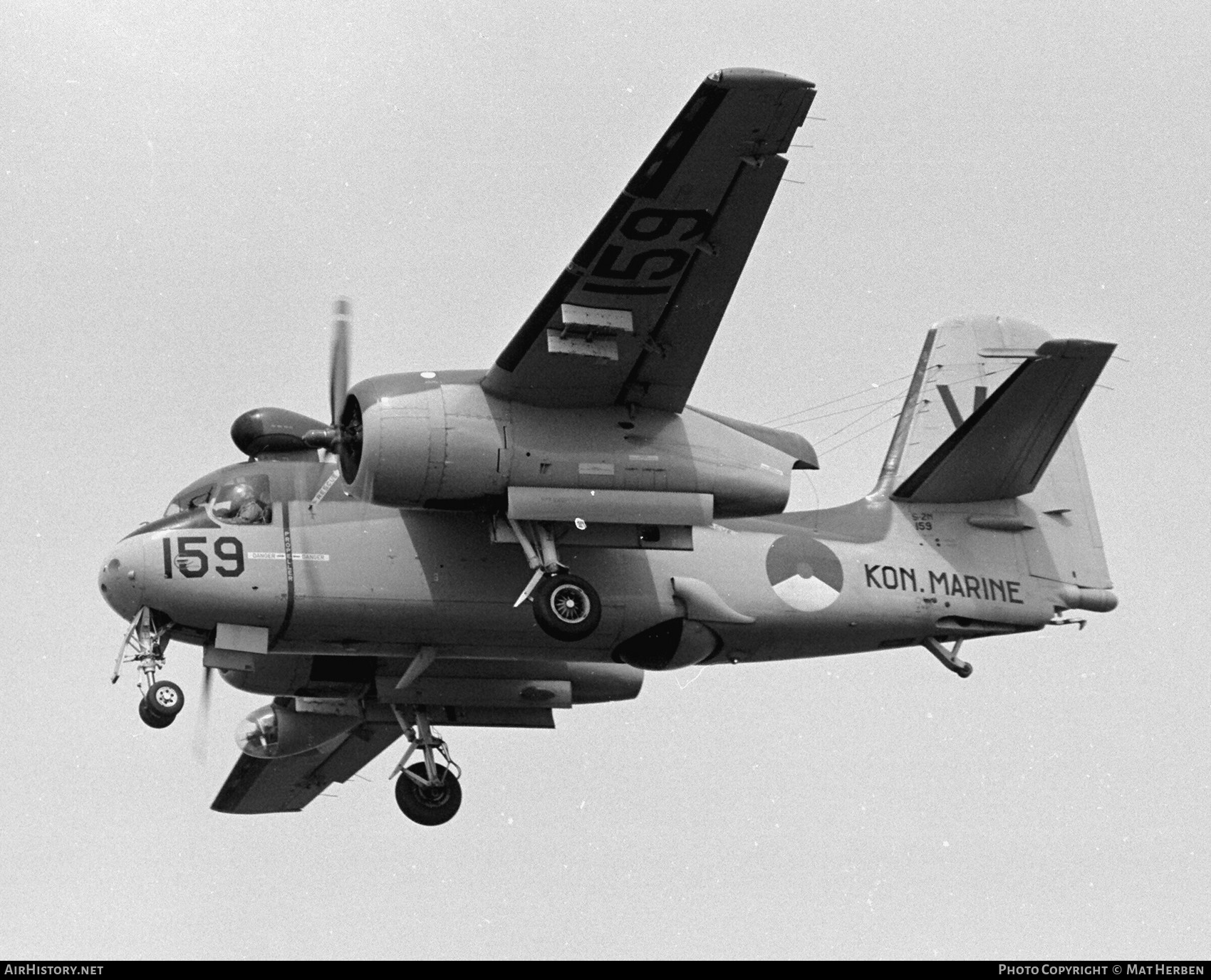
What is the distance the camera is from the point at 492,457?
24281 mm

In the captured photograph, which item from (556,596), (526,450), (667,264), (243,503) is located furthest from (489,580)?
(667,264)

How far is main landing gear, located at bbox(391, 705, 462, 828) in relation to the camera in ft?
94.1

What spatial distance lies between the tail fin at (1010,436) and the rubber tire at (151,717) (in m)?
9.48

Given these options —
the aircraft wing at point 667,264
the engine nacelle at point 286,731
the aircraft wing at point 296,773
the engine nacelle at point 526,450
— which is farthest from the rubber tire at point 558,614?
the aircraft wing at point 296,773

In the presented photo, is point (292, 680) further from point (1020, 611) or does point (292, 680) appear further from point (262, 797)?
point (1020, 611)

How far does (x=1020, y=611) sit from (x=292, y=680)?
8.90 meters

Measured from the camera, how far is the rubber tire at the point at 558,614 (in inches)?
981

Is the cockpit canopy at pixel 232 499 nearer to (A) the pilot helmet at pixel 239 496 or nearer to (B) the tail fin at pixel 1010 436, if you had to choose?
(A) the pilot helmet at pixel 239 496

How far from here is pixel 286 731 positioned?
97.5ft

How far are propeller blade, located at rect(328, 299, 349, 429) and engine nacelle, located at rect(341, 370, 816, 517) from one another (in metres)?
1.35

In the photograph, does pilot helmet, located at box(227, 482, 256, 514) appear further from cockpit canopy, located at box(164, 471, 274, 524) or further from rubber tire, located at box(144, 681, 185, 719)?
rubber tire, located at box(144, 681, 185, 719)

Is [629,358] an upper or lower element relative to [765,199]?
lower

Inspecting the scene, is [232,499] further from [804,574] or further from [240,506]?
[804,574]
